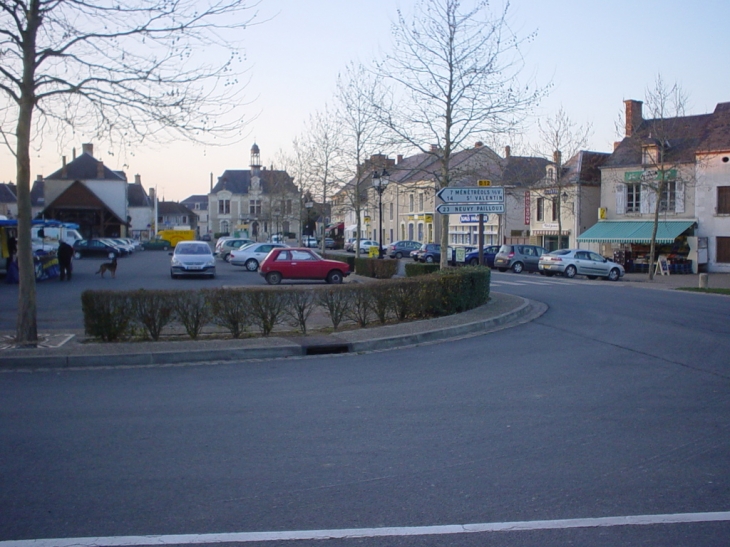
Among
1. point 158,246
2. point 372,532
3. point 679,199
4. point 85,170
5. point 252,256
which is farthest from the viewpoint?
point 85,170

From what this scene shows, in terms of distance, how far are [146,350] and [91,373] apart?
1135mm

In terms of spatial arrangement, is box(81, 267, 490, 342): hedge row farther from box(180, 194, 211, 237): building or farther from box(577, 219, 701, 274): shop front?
box(180, 194, 211, 237): building

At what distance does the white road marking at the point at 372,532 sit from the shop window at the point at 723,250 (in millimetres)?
37435

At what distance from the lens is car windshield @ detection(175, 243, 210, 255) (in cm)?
3033

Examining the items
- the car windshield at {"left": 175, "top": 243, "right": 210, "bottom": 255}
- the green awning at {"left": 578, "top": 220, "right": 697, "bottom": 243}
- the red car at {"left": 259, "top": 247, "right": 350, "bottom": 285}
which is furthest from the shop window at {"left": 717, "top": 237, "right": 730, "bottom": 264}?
the car windshield at {"left": 175, "top": 243, "right": 210, "bottom": 255}

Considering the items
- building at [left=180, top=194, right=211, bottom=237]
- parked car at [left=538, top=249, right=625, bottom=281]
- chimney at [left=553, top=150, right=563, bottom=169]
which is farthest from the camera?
building at [left=180, top=194, right=211, bottom=237]

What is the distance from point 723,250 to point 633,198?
6.67 m

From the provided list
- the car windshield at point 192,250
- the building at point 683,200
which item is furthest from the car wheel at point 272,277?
the building at point 683,200

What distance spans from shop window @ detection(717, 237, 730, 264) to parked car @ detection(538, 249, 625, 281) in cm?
701

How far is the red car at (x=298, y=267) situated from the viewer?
26.9 meters

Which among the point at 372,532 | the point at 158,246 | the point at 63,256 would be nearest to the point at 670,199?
the point at 63,256

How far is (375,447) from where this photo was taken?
6.33 metres

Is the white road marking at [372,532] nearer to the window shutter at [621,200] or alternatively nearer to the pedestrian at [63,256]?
the pedestrian at [63,256]

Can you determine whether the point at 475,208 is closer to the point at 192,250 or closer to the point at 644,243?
the point at 192,250
